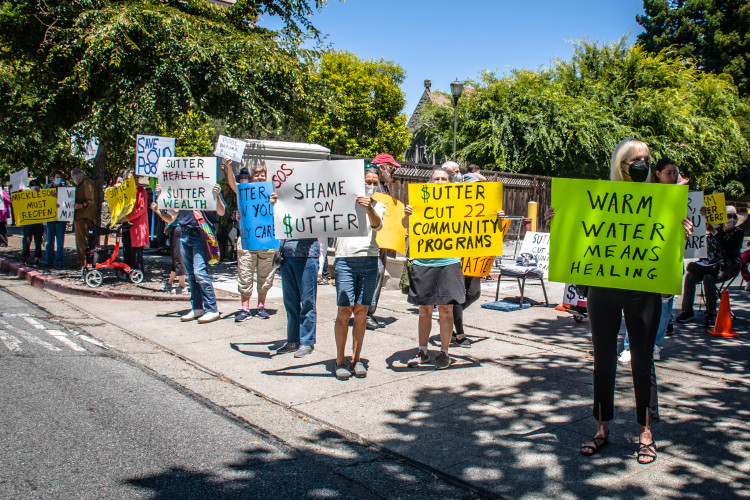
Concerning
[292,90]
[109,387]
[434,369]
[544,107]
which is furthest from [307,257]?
[544,107]

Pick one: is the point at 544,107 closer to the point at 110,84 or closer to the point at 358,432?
the point at 110,84

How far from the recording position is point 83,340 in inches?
291

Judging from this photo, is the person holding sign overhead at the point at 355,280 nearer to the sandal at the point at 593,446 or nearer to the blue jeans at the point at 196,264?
the sandal at the point at 593,446

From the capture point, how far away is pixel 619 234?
4203mm

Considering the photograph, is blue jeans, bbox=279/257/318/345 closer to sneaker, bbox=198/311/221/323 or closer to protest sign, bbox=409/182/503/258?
Answer: protest sign, bbox=409/182/503/258

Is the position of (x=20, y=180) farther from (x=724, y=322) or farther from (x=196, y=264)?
(x=724, y=322)

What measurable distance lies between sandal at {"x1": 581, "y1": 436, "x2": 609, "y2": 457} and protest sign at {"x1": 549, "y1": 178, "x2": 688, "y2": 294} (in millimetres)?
1043

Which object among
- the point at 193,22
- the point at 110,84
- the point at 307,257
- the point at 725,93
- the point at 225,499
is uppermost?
the point at 725,93

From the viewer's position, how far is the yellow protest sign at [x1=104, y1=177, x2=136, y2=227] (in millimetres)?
10438

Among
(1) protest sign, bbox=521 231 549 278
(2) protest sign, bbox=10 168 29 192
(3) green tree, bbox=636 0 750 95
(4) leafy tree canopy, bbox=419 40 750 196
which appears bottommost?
(1) protest sign, bbox=521 231 549 278

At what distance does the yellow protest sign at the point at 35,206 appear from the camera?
12.4 metres

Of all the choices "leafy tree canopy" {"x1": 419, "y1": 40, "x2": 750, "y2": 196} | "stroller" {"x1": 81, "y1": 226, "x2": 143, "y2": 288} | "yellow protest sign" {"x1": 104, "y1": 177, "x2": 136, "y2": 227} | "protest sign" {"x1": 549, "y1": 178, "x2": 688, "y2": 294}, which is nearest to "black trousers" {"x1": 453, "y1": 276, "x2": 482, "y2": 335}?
"protest sign" {"x1": 549, "y1": 178, "x2": 688, "y2": 294}

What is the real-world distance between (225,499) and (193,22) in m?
9.63

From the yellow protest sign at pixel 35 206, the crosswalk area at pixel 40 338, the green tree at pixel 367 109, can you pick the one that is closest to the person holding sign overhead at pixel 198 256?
the crosswalk area at pixel 40 338
